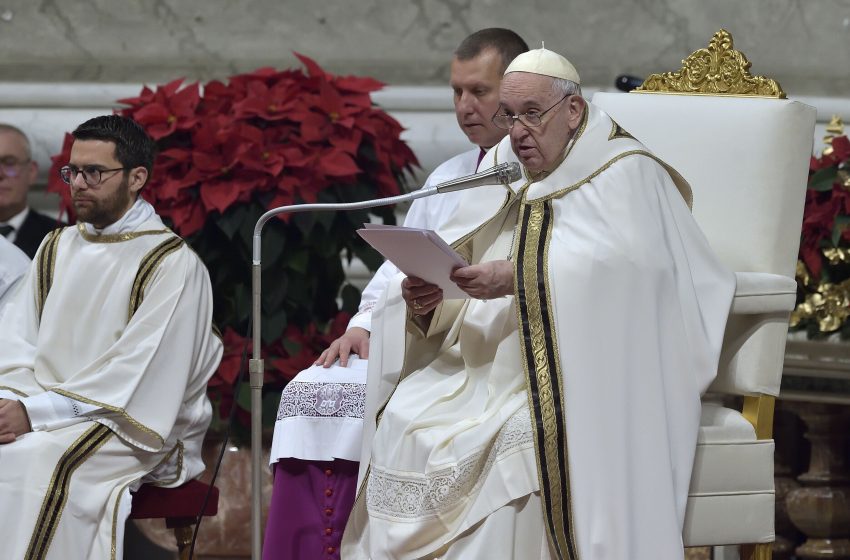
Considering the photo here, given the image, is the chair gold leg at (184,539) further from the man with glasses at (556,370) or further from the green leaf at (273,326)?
the green leaf at (273,326)

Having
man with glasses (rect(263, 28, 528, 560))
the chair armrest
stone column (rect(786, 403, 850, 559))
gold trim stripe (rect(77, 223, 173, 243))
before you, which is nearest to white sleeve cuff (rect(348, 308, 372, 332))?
man with glasses (rect(263, 28, 528, 560))

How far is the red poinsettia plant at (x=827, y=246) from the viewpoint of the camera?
200 inches

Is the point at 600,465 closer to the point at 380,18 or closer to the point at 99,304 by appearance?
the point at 99,304

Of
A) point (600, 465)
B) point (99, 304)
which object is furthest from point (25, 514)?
point (600, 465)

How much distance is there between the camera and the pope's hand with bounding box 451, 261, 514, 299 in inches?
149

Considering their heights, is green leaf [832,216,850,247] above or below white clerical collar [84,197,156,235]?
above

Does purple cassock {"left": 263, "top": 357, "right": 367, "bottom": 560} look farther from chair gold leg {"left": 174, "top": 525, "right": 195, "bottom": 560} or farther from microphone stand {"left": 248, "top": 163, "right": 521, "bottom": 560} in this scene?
chair gold leg {"left": 174, "top": 525, "right": 195, "bottom": 560}

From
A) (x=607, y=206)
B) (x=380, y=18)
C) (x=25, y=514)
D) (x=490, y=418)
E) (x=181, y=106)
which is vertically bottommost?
(x=25, y=514)

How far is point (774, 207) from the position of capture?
4359 mm

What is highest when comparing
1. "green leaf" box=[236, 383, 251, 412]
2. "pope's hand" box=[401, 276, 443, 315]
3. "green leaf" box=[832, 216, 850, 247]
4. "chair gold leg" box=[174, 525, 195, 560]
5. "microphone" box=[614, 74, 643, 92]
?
"microphone" box=[614, 74, 643, 92]

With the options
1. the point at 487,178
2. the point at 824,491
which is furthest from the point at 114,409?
the point at 824,491

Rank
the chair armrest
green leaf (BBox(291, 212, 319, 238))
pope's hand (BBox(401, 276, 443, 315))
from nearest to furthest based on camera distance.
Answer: pope's hand (BBox(401, 276, 443, 315))
the chair armrest
green leaf (BBox(291, 212, 319, 238))

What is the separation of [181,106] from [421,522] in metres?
2.10

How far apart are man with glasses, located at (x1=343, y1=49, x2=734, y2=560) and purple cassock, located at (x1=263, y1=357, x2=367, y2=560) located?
18 cm
